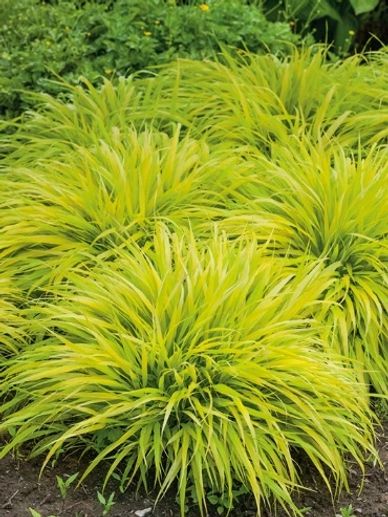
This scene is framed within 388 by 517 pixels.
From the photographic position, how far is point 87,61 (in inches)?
189

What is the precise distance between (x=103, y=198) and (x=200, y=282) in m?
0.79

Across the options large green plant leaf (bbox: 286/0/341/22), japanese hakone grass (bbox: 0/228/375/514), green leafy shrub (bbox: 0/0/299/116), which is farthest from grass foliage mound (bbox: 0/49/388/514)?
large green plant leaf (bbox: 286/0/341/22)

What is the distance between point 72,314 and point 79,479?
0.51m

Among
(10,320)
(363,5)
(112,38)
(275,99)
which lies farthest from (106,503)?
(363,5)

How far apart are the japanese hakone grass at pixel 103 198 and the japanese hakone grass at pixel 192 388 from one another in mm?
411

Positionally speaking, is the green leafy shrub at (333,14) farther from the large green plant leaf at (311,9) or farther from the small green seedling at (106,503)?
the small green seedling at (106,503)

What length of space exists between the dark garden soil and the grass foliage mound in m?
0.05

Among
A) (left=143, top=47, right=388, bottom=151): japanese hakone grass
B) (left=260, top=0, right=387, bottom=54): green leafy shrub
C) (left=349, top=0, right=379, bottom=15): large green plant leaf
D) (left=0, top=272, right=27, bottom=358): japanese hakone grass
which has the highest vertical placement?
(left=349, top=0, right=379, bottom=15): large green plant leaf

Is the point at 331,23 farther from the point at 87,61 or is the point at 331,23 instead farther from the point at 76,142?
Answer: the point at 76,142

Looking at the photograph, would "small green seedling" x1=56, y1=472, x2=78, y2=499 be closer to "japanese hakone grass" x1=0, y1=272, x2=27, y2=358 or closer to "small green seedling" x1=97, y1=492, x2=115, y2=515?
"small green seedling" x1=97, y1=492, x2=115, y2=515

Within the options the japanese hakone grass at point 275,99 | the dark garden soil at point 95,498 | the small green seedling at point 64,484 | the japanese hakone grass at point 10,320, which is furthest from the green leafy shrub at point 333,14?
the small green seedling at point 64,484

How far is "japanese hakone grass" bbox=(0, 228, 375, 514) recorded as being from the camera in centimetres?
274

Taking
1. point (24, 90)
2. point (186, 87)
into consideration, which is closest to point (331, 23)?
point (186, 87)

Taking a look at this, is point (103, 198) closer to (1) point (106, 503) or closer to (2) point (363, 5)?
(1) point (106, 503)
